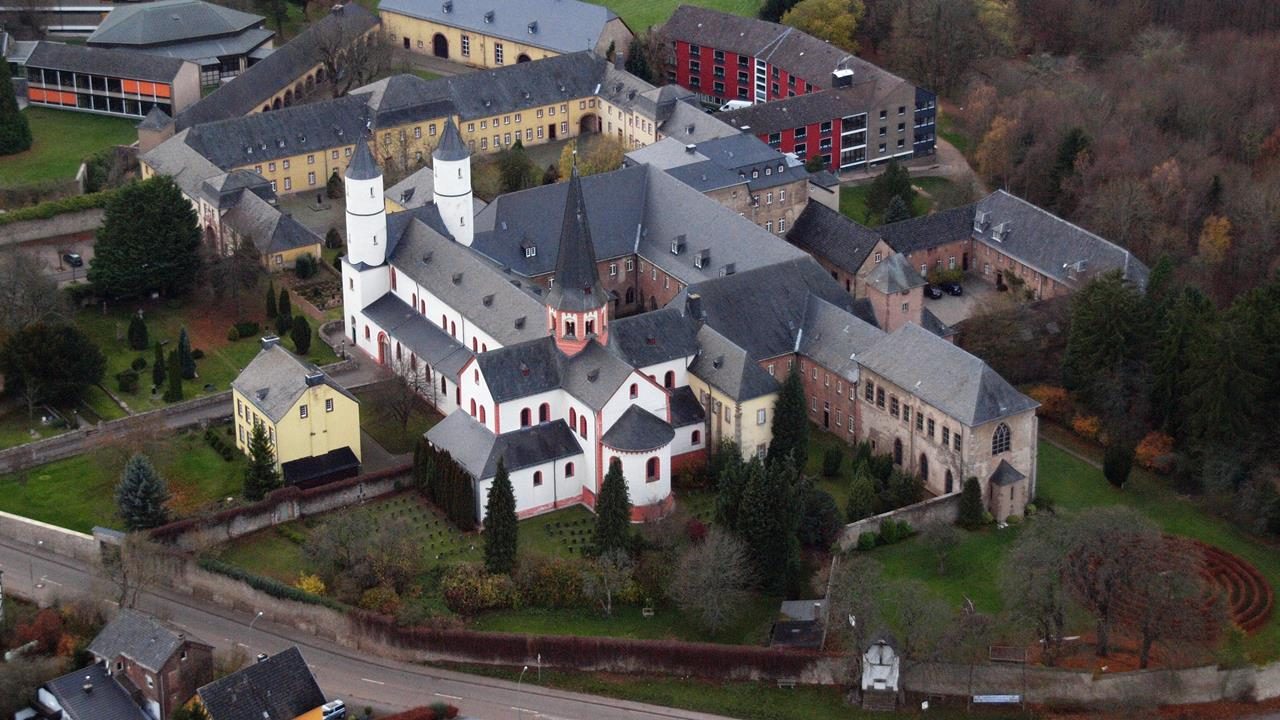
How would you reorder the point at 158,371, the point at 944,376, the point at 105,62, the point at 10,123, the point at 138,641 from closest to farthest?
the point at 138,641
the point at 944,376
the point at 158,371
the point at 10,123
the point at 105,62

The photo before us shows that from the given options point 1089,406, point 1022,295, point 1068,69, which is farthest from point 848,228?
point 1068,69

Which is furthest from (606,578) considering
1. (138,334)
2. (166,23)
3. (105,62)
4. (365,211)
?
(166,23)

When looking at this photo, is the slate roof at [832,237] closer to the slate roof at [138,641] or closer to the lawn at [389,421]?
the lawn at [389,421]

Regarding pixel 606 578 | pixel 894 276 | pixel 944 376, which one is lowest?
pixel 606 578

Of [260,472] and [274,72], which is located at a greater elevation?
[274,72]

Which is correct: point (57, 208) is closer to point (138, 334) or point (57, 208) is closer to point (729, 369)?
point (138, 334)

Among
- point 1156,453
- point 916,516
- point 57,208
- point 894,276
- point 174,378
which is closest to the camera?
point 916,516

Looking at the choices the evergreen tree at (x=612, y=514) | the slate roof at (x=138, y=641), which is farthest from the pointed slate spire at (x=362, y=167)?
the slate roof at (x=138, y=641)

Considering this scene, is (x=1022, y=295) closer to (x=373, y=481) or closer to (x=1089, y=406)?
(x=1089, y=406)
